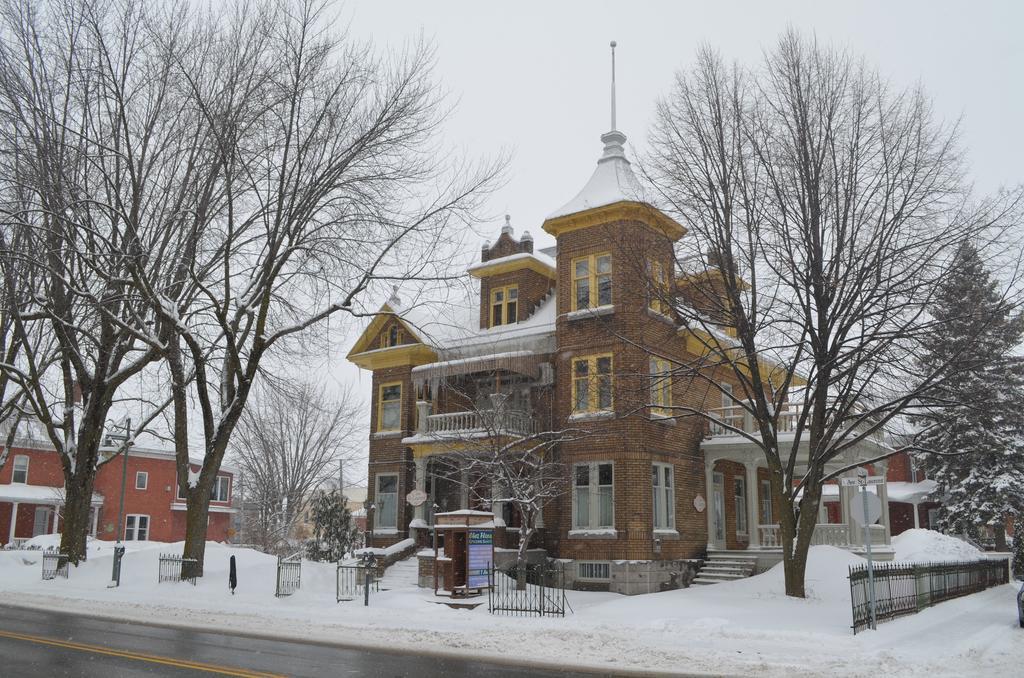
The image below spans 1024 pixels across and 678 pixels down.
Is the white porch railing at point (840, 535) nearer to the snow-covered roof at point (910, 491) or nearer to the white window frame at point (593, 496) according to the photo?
the white window frame at point (593, 496)

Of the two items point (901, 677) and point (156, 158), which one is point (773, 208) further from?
point (156, 158)

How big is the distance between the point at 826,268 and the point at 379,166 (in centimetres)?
1161

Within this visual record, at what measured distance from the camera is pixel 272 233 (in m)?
21.0

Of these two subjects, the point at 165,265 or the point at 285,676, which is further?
the point at 165,265

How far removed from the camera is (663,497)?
25.7 m

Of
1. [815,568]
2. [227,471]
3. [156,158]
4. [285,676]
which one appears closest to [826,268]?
[815,568]

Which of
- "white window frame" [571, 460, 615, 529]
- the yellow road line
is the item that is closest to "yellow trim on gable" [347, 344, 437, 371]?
"white window frame" [571, 460, 615, 529]

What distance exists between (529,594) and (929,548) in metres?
17.4

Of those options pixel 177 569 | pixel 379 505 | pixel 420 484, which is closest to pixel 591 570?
pixel 420 484

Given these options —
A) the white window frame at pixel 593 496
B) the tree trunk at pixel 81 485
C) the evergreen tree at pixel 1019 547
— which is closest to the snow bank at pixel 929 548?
the evergreen tree at pixel 1019 547

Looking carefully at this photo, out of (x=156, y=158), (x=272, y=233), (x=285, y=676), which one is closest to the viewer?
(x=285, y=676)

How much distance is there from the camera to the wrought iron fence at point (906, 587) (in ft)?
49.3

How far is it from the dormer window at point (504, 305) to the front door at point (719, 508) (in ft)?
31.2

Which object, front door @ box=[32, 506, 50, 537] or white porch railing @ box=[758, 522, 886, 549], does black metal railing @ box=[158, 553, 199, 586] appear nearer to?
white porch railing @ box=[758, 522, 886, 549]
